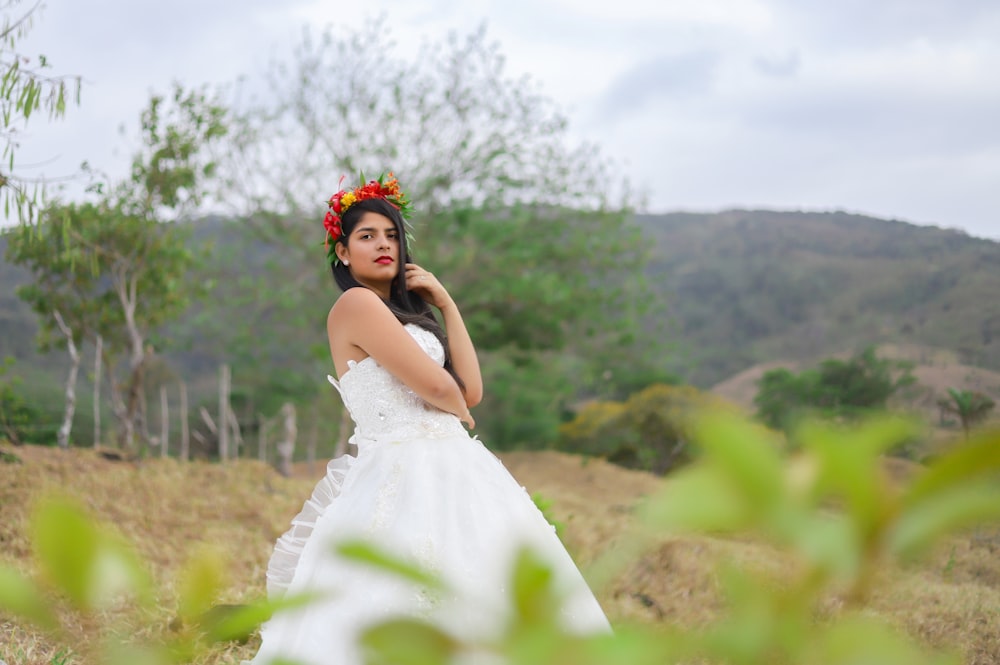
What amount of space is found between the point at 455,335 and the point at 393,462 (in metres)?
0.54

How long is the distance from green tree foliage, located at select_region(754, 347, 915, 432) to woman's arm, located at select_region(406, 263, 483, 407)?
9.53 m

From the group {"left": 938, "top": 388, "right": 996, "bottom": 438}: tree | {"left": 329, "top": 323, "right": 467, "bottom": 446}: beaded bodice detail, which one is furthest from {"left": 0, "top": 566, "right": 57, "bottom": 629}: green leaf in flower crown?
{"left": 938, "top": 388, "right": 996, "bottom": 438}: tree

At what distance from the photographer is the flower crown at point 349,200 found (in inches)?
119

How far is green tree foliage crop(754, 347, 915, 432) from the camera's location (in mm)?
12164

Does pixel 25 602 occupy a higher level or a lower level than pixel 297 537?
higher

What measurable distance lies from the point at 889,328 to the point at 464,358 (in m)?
17.0

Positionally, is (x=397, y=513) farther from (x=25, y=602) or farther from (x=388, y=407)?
(x=25, y=602)

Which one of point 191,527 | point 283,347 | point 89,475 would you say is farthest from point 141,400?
point 283,347

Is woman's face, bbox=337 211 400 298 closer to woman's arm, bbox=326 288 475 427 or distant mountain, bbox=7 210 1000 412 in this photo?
woman's arm, bbox=326 288 475 427

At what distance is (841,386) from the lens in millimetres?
12914

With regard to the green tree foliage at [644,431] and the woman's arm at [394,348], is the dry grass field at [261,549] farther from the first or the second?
the green tree foliage at [644,431]

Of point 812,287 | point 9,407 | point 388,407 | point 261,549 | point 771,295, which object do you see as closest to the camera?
point 388,407

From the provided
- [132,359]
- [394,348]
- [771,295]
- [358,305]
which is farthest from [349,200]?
[771,295]

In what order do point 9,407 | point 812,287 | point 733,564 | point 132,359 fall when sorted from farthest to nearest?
1. point 812,287
2. point 132,359
3. point 9,407
4. point 733,564
